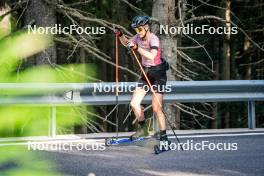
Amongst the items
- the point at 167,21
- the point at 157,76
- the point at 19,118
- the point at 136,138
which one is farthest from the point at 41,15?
the point at 19,118

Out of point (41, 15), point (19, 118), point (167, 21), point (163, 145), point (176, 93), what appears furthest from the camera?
point (41, 15)

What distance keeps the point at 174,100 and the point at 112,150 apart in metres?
1.62

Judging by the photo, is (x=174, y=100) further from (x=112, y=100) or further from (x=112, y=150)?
(x=112, y=150)

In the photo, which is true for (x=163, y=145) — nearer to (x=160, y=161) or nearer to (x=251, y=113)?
(x=160, y=161)

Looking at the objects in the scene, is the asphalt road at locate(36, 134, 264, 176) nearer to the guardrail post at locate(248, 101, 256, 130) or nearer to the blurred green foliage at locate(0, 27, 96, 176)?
the guardrail post at locate(248, 101, 256, 130)

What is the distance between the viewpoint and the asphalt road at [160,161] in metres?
5.08

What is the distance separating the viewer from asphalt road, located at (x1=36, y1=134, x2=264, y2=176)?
16.7 ft

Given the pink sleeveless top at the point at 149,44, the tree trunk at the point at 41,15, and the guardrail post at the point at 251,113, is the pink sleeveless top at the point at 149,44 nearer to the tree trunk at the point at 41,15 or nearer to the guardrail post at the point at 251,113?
the guardrail post at the point at 251,113

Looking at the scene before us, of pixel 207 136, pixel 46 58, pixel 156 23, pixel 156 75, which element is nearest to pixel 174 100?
pixel 207 136

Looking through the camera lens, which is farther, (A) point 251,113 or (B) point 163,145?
(A) point 251,113

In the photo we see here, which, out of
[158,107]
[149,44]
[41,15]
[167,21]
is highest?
[41,15]

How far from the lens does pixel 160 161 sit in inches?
225

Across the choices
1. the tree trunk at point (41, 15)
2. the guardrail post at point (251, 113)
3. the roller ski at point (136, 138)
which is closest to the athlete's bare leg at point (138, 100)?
the roller ski at point (136, 138)

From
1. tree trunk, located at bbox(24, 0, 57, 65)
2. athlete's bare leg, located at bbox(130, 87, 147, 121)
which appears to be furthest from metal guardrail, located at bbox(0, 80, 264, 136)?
tree trunk, located at bbox(24, 0, 57, 65)
